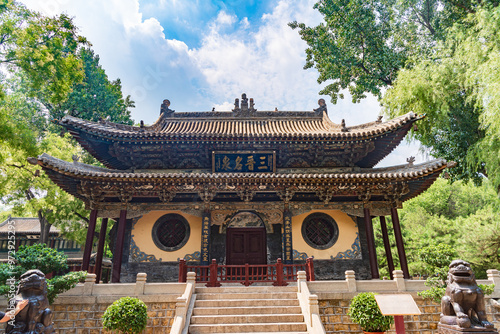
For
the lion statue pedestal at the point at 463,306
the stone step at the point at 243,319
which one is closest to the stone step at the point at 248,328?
the stone step at the point at 243,319

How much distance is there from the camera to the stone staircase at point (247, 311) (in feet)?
21.6

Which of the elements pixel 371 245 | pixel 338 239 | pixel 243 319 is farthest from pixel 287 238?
pixel 243 319

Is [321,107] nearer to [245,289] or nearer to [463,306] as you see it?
[245,289]

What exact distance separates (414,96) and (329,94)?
6.79 m

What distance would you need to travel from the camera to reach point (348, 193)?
33.8ft

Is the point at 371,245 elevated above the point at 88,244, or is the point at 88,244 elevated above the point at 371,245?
the point at 88,244

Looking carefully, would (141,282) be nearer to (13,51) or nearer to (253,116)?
(13,51)

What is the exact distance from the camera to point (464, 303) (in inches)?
210

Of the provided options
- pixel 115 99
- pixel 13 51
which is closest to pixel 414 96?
pixel 13 51

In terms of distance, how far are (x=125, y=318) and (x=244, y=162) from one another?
22.2ft

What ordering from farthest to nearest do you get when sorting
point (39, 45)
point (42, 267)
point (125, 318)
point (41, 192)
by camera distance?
1. point (41, 192)
2. point (39, 45)
3. point (42, 267)
4. point (125, 318)

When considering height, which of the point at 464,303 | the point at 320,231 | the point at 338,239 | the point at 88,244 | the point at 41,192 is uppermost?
the point at 41,192

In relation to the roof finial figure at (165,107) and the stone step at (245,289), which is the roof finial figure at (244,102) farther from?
the stone step at (245,289)

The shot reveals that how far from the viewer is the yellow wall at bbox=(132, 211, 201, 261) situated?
35.1 feet
